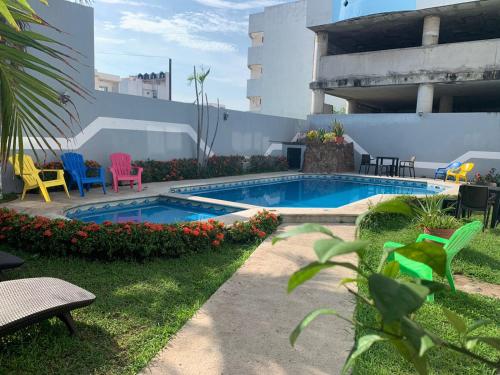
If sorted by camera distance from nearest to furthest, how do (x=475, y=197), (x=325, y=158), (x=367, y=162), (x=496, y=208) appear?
(x=475, y=197), (x=496, y=208), (x=367, y=162), (x=325, y=158)

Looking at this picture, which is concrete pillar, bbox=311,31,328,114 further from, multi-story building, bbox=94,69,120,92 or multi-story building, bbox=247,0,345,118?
multi-story building, bbox=94,69,120,92

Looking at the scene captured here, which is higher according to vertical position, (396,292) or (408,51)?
(408,51)

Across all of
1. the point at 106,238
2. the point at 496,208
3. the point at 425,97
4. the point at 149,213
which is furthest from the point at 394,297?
the point at 425,97

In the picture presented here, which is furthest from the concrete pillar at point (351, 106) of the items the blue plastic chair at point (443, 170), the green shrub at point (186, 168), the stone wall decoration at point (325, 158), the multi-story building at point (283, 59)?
the green shrub at point (186, 168)

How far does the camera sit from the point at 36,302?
244 centimetres

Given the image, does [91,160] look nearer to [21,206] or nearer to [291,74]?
[21,206]

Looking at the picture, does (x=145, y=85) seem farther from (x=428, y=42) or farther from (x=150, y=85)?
(x=428, y=42)

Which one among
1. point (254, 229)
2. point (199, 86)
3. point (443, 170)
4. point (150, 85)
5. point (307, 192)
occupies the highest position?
point (150, 85)

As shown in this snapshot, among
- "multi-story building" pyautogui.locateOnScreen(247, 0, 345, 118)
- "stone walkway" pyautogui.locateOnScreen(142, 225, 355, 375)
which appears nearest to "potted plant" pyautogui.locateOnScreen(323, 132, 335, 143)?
Result: "stone walkway" pyautogui.locateOnScreen(142, 225, 355, 375)

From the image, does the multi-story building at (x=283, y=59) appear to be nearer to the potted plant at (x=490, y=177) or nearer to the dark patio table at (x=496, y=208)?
the potted plant at (x=490, y=177)

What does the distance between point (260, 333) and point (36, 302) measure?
1.57 meters

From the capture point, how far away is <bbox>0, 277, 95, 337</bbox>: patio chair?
2.25 meters

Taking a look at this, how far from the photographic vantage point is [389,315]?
55 centimetres

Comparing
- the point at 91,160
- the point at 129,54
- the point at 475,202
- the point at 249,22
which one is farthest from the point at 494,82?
the point at 129,54
